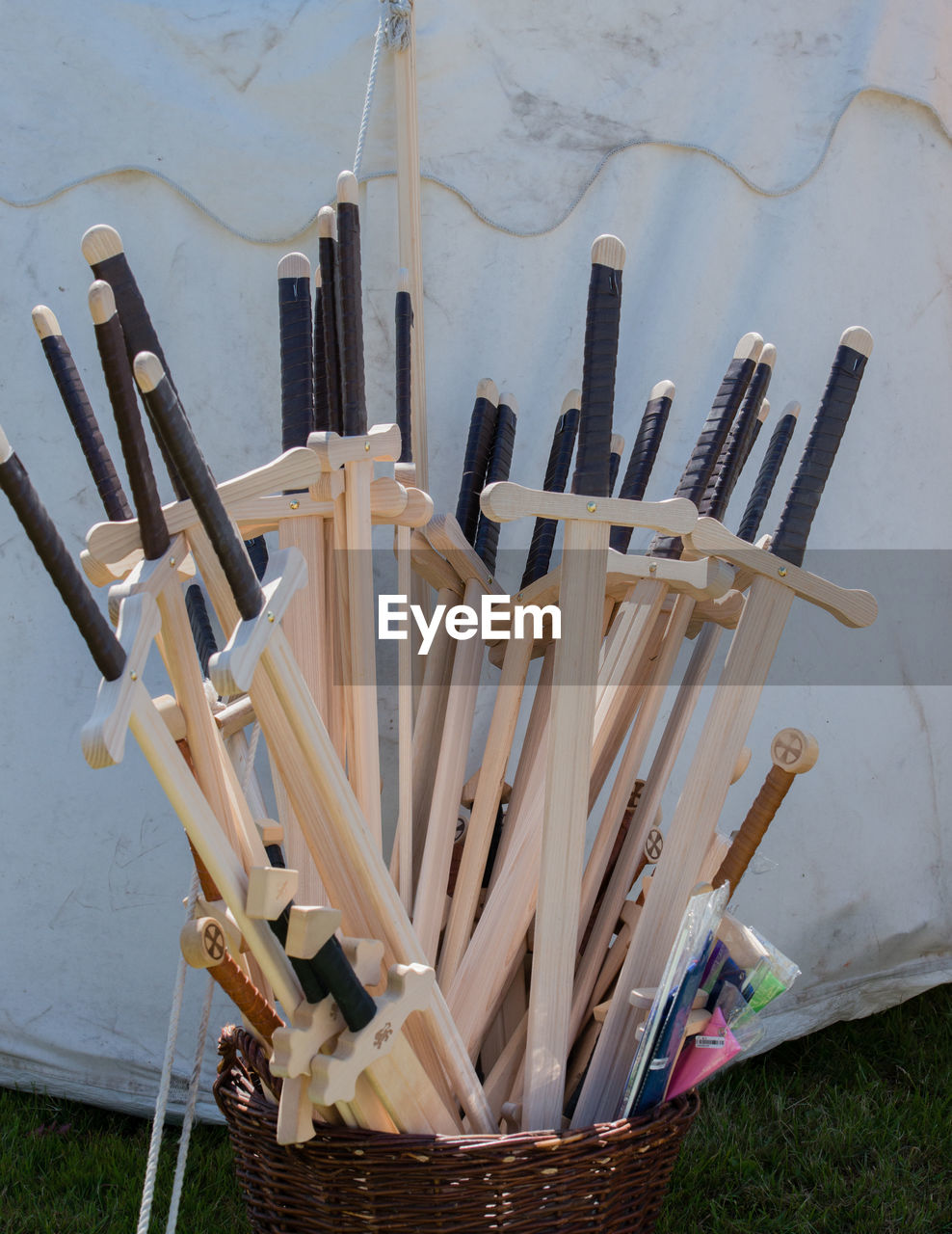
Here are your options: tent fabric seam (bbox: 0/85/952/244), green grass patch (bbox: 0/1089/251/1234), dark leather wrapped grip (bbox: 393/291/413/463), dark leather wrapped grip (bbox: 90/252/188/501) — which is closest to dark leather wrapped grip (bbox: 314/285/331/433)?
dark leather wrapped grip (bbox: 393/291/413/463)

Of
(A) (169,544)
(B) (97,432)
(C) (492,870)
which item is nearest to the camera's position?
(A) (169,544)

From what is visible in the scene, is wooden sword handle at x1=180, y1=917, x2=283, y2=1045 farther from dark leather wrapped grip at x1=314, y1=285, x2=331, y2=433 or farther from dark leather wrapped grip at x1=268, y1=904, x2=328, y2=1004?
dark leather wrapped grip at x1=314, y1=285, x2=331, y2=433

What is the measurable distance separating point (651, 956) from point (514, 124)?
1062 millimetres

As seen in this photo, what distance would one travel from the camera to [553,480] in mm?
1239

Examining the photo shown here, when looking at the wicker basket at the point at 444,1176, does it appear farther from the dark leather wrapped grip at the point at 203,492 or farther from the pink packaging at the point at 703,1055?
the dark leather wrapped grip at the point at 203,492

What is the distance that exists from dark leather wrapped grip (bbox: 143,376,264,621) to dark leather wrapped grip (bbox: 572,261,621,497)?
30 centimetres

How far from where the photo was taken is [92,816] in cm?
149

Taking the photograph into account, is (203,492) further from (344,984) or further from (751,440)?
(751,440)

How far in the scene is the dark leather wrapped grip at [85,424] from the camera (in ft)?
2.87

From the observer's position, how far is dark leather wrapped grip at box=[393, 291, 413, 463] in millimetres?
1157

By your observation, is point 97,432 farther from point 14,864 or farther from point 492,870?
point 14,864

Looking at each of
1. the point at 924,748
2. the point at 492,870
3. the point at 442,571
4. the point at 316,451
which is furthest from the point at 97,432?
the point at 924,748

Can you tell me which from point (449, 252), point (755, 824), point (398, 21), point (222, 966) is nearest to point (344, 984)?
point (222, 966)

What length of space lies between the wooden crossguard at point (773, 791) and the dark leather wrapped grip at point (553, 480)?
0.37m
